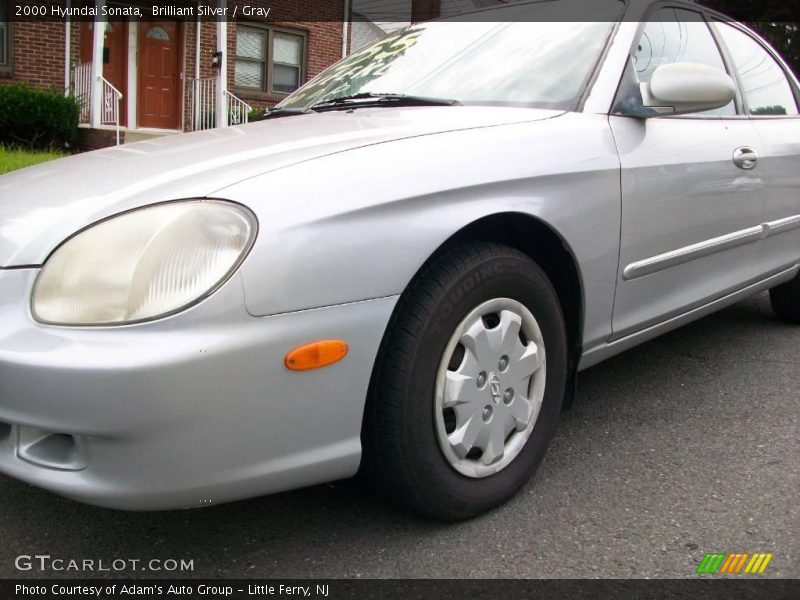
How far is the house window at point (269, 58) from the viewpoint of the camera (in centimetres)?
1443

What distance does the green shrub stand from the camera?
10.3 m

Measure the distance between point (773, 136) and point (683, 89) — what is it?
3.71ft

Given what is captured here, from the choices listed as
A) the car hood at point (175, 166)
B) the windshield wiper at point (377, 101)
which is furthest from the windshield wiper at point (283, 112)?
the car hood at point (175, 166)

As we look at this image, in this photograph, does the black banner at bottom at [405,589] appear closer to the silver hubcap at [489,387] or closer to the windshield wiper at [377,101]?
the silver hubcap at [489,387]

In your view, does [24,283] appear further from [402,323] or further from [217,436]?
[402,323]

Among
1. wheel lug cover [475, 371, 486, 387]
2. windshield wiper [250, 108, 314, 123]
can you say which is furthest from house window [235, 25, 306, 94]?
wheel lug cover [475, 371, 486, 387]

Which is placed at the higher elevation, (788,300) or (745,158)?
(745,158)

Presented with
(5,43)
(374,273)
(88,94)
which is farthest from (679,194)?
(5,43)

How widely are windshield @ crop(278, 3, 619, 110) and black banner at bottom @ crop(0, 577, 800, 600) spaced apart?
56.4 inches

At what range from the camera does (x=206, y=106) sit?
1339 cm

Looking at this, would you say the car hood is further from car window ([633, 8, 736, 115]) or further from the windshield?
car window ([633, 8, 736, 115])

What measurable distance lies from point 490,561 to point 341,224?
92 centimetres

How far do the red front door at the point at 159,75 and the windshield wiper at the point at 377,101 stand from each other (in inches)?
451

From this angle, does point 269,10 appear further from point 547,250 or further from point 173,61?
Result: point 547,250
